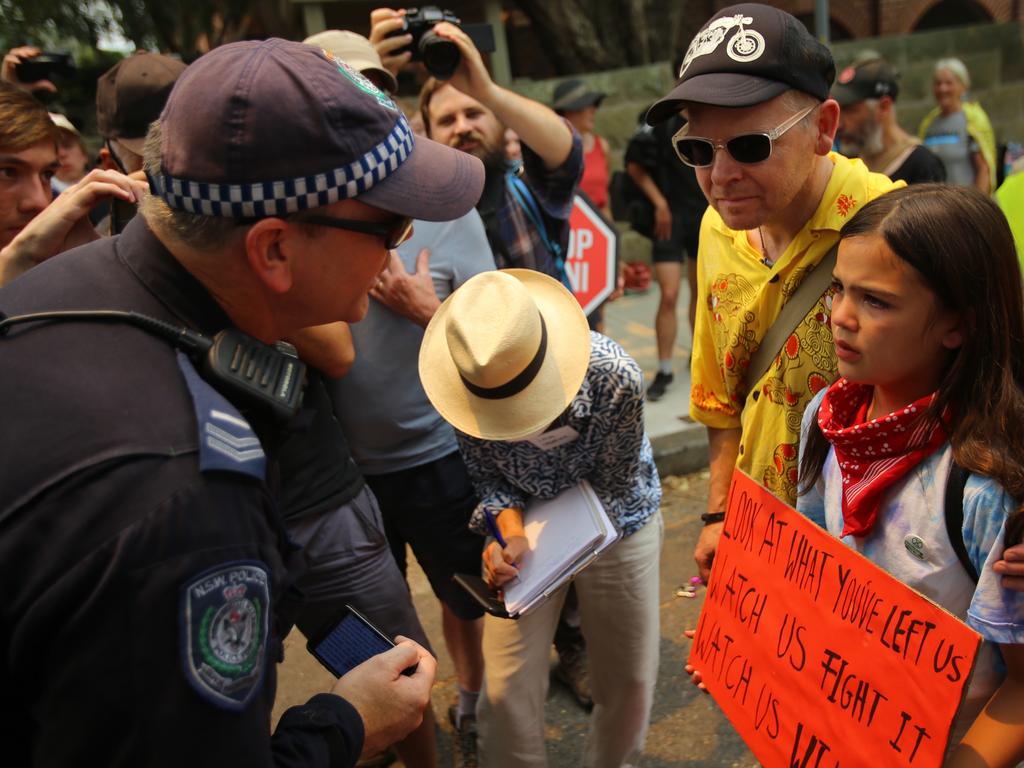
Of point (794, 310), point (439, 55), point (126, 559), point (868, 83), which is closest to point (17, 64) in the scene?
point (439, 55)

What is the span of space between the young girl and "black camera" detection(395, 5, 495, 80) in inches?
64.8

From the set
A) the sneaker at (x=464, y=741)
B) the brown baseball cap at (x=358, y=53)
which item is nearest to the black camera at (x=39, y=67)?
the brown baseball cap at (x=358, y=53)

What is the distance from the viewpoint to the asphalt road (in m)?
2.99

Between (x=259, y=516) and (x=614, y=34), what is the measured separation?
35.8 feet

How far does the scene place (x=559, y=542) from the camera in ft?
7.73

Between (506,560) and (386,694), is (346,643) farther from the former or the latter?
(506,560)

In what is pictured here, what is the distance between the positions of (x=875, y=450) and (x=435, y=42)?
6.40 ft

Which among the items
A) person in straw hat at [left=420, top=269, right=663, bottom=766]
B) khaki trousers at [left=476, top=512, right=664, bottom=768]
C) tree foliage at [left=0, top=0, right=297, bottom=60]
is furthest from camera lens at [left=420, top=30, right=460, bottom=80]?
tree foliage at [left=0, top=0, right=297, bottom=60]

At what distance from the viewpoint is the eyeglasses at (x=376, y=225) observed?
132 cm

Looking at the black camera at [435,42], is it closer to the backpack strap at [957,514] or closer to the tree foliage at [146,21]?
the backpack strap at [957,514]

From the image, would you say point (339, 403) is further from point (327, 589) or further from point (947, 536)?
point (947, 536)

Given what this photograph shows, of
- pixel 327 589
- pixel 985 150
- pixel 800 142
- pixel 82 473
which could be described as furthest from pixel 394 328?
pixel 985 150

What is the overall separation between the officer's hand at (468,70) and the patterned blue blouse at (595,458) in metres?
1.03

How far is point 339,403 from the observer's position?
2.72 m
